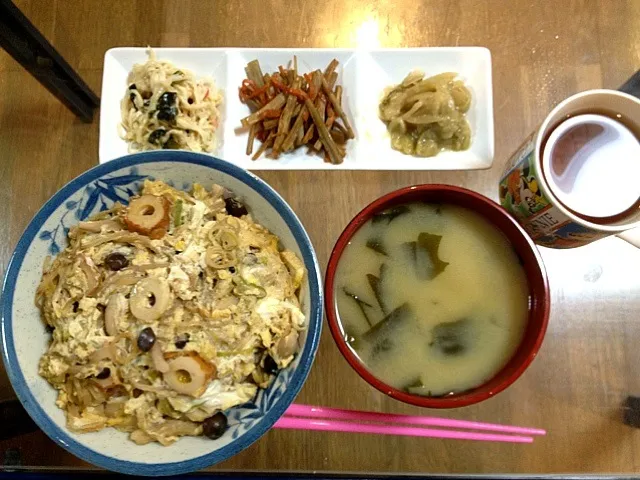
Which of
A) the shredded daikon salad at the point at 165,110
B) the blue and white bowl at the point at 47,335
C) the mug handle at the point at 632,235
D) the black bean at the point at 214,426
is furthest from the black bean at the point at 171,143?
the mug handle at the point at 632,235

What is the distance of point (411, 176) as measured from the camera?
129 cm

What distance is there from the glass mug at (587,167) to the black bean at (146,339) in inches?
29.9

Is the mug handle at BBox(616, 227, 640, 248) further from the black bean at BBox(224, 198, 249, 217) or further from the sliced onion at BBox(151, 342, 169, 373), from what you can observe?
the sliced onion at BBox(151, 342, 169, 373)

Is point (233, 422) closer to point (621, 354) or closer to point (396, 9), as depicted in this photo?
point (621, 354)

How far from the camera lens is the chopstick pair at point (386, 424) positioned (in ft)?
3.72

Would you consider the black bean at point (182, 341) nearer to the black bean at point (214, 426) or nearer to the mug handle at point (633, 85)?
the black bean at point (214, 426)

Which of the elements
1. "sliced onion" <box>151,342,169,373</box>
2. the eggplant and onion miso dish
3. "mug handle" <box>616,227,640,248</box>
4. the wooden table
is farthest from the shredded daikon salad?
"mug handle" <box>616,227,640,248</box>

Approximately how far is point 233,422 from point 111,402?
0.22 meters

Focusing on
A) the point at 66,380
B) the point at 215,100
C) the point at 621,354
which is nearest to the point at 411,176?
the point at 215,100

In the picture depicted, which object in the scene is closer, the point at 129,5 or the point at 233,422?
the point at 233,422

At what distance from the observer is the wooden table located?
1199 mm

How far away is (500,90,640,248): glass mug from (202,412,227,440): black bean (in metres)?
0.72

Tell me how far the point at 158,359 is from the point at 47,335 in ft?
0.80

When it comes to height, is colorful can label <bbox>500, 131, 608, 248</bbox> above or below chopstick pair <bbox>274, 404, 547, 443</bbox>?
above
